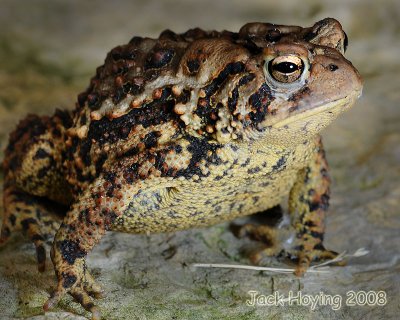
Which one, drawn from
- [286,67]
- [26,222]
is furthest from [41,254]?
[286,67]

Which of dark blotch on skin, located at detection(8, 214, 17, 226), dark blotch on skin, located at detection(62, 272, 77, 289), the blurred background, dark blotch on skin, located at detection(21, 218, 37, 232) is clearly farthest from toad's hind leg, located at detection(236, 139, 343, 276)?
dark blotch on skin, located at detection(8, 214, 17, 226)

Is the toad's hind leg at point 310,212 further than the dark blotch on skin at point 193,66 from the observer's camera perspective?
Yes

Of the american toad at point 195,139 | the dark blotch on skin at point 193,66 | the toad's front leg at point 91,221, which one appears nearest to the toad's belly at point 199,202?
the american toad at point 195,139

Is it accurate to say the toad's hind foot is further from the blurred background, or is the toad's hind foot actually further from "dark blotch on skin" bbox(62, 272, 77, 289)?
"dark blotch on skin" bbox(62, 272, 77, 289)

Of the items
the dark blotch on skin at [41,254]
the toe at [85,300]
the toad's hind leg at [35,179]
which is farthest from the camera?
the toad's hind leg at [35,179]

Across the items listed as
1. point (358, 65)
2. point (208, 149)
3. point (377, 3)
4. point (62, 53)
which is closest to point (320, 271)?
point (208, 149)

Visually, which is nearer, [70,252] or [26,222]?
[70,252]

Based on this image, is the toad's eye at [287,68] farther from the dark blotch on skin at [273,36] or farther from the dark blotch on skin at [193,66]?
the dark blotch on skin at [193,66]

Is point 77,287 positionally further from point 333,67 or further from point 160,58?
point 333,67
